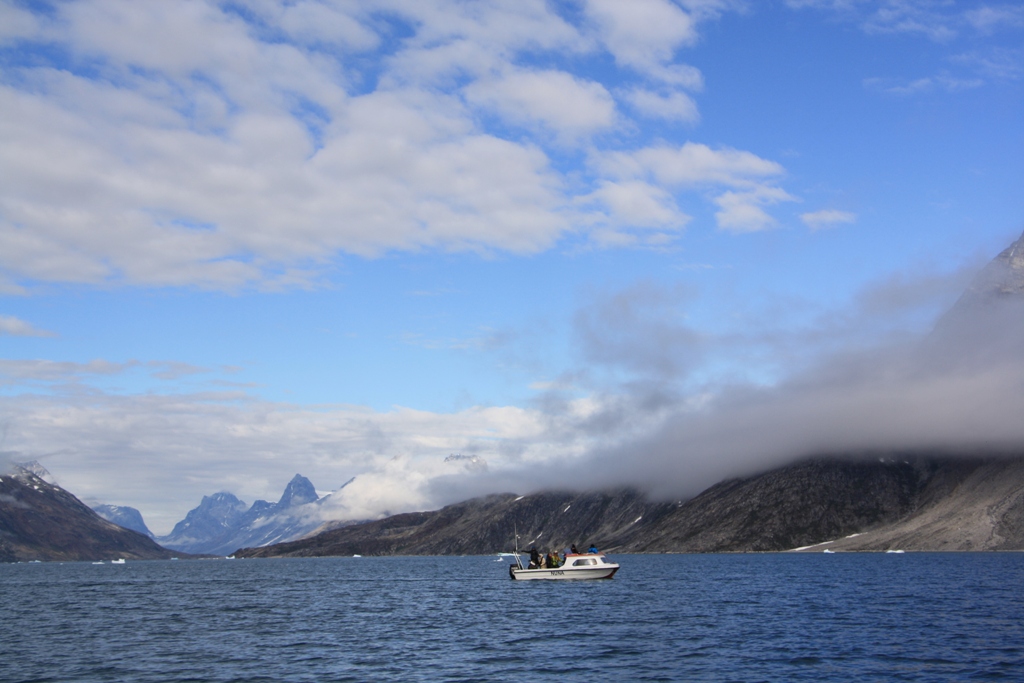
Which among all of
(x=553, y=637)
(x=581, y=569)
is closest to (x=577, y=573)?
(x=581, y=569)

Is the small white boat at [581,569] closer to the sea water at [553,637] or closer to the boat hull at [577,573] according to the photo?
the boat hull at [577,573]

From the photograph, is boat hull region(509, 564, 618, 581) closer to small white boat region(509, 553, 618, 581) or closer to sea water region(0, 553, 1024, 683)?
small white boat region(509, 553, 618, 581)

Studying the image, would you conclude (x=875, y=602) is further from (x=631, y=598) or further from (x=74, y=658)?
(x=74, y=658)

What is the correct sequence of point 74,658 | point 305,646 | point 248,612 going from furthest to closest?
point 248,612 < point 305,646 < point 74,658

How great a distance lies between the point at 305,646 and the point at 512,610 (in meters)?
34.3

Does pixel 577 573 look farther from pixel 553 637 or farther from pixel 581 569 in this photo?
pixel 553 637

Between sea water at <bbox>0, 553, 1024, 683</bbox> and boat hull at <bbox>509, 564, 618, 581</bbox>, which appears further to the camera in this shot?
boat hull at <bbox>509, 564, 618, 581</bbox>

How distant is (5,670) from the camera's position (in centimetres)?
5541

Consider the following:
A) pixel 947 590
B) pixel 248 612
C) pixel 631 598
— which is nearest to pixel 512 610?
pixel 631 598

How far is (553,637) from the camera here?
222 ft

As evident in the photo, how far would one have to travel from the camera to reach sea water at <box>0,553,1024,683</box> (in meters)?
51.1

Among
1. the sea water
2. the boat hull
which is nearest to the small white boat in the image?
the boat hull

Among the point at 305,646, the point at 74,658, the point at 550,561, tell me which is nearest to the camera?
the point at 74,658

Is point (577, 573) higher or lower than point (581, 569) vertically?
lower
